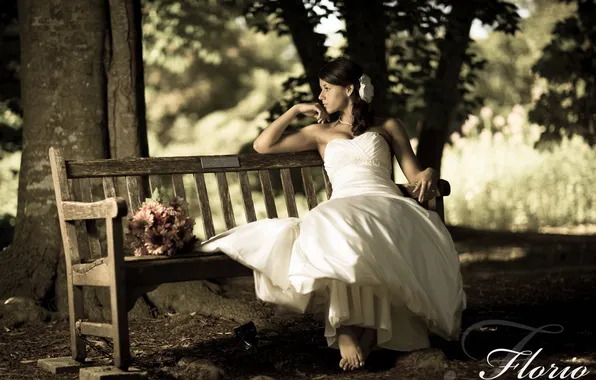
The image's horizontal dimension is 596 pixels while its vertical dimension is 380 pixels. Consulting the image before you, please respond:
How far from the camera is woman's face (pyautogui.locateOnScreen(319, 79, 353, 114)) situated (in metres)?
6.14

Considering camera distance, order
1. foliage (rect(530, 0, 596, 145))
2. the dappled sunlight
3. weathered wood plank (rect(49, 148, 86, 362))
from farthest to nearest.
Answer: foliage (rect(530, 0, 596, 145)) < the dappled sunlight < weathered wood plank (rect(49, 148, 86, 362))

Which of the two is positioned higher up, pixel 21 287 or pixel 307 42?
pixel 307 42

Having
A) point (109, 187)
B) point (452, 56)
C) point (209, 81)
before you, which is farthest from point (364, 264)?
point (209, 81)

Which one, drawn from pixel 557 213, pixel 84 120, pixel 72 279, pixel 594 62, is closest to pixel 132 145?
pixel 84 120

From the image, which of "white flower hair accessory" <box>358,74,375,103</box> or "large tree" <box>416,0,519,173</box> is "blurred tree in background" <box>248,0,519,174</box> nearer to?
"large tree" <box>416,0,519,173</box>

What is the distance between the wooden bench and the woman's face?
434mm

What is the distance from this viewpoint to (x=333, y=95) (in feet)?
20.2

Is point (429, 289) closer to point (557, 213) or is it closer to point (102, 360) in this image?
point (102, 360)

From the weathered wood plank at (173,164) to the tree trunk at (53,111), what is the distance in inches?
51.4

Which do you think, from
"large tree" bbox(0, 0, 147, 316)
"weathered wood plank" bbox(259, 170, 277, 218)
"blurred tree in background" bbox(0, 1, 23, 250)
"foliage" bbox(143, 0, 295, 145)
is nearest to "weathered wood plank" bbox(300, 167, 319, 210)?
"weathered wood plank" bbox(259, 170, 277, 218)

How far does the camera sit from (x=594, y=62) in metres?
12.7

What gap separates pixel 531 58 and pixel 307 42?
60.7ft

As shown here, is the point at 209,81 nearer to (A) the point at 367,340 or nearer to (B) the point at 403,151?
(B) the point at 403,151

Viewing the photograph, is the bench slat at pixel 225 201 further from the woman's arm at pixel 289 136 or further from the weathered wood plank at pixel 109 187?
the weathered wood plank at pixel 109 187
